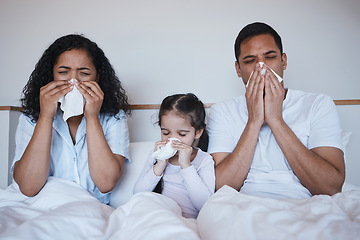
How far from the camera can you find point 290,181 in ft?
3.91

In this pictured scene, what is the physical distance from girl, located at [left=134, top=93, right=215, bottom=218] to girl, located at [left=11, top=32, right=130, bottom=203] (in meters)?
0.18

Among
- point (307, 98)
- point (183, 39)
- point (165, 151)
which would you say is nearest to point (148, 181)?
point (165, 151)

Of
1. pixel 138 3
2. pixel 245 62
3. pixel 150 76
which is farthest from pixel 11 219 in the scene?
pixel 138 3

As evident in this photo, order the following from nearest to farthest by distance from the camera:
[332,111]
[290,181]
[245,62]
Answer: [290,181], [332,111], [245,62]

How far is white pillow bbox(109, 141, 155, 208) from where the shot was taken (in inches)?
55.4

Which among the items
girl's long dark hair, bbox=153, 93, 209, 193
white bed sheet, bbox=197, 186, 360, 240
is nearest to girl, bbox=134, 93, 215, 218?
girl's long dark hair, bbox=153, 93, 209, 193

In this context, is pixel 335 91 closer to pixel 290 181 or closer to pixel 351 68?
pixel 351 68

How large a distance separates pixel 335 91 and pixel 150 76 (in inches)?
49.2

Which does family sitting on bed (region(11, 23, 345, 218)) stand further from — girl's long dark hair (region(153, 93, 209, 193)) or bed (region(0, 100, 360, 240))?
bed (region(0, 100, 360, 240))

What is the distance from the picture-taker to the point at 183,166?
4.13 ft

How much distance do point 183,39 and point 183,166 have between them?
42.0 inches

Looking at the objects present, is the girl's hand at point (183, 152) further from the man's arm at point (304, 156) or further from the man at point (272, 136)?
the man's arm at point (304, 156)

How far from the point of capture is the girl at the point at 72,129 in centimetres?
117

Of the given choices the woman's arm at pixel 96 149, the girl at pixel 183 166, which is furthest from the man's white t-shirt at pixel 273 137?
the woman's arm at pixel 96 149
